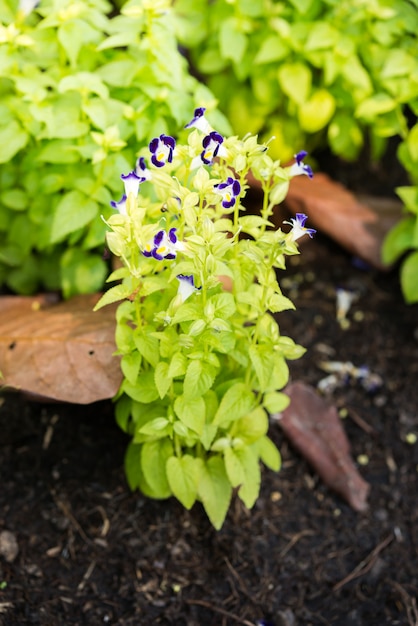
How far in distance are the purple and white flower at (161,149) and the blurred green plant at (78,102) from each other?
1.44ft

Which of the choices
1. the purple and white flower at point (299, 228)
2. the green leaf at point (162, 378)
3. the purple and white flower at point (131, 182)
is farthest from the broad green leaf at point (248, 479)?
the purple and white flower at point (131, 182)

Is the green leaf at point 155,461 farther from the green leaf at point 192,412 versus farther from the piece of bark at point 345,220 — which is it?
the piece of bark at point 345,220

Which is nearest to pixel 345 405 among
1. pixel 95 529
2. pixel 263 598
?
pixel 263 598

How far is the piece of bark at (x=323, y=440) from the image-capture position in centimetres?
242

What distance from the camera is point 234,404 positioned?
1.88 meters

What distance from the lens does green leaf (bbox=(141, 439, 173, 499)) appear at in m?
2.00

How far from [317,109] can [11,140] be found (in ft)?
4.18

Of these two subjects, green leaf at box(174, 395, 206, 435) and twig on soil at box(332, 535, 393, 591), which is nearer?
green leaf at box(174, 395, 206, 435)

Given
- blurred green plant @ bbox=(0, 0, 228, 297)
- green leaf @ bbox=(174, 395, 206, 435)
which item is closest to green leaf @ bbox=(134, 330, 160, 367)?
green leaf @ bbox=(174, 395, 206, 435)

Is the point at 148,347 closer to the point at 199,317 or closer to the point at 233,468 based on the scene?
the point at 199,317

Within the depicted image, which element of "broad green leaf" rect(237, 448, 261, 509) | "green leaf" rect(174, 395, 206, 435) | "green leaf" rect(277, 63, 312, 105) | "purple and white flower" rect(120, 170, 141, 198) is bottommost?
"broad green leaf" rect(237, 448, 261, 509)

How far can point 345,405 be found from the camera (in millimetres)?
2703

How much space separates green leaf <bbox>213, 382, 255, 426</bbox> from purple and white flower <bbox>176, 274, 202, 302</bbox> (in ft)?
1.03

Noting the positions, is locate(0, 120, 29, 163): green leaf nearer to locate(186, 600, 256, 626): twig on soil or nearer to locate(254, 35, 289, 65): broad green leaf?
locate(254, 35, 289, 65): broad green leaf
